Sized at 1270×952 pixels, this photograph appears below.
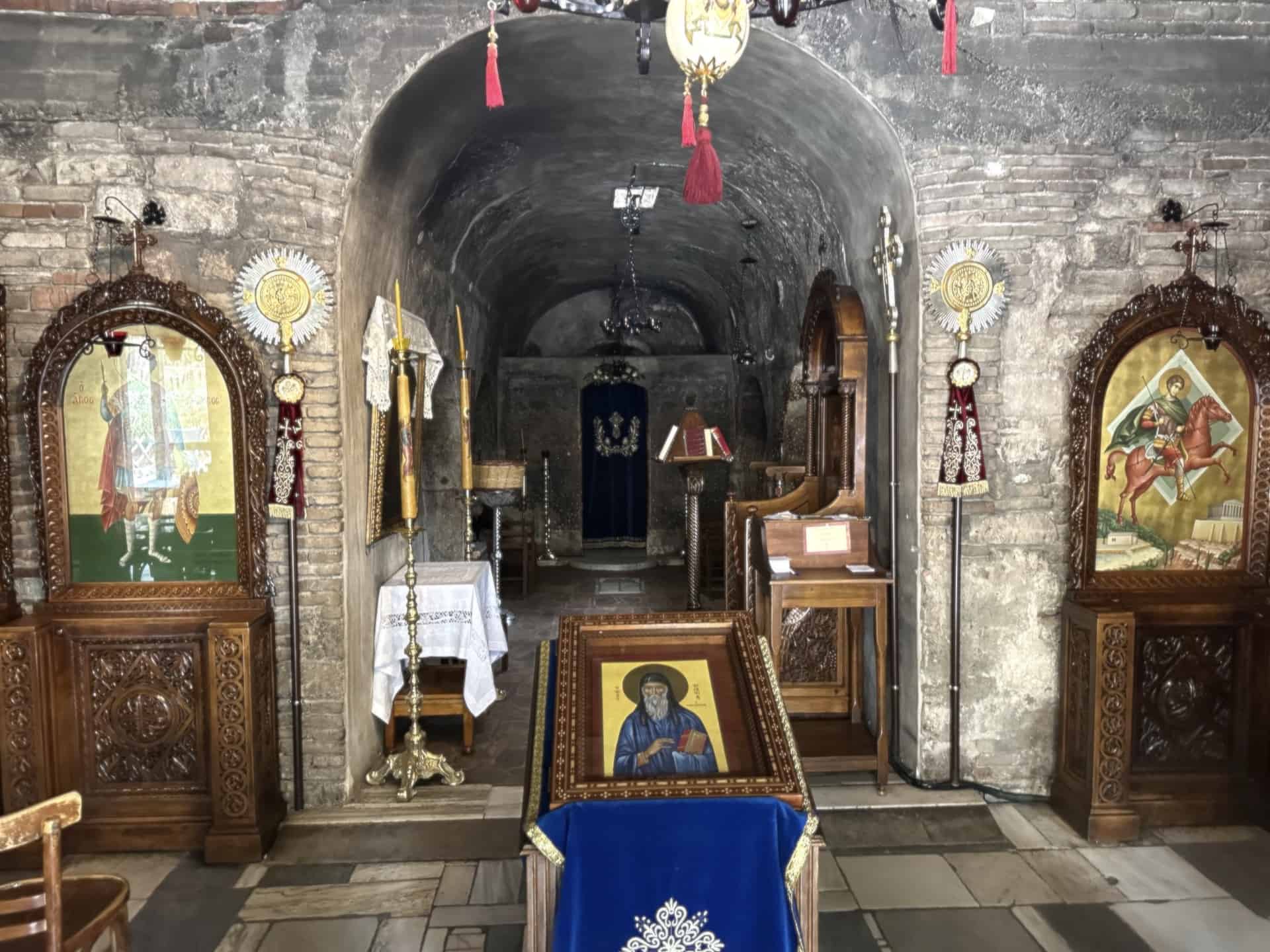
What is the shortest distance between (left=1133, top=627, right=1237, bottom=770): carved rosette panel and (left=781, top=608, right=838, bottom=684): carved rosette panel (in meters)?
1.56

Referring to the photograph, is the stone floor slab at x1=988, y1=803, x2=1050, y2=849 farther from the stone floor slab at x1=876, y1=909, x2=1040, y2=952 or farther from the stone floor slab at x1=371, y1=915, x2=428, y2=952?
the stone floor slab at x1=371, y1=915, x2=428, y2=952

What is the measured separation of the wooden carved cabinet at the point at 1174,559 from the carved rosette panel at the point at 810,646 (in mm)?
1263

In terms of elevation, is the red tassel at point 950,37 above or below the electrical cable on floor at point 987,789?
above

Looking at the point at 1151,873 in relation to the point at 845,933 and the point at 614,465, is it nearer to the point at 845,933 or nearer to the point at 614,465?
the point at 845,933

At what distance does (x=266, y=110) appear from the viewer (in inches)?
150

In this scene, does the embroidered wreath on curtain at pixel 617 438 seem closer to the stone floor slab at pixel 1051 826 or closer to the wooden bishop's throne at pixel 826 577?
the wooden bishop's throne at pixel 826 577

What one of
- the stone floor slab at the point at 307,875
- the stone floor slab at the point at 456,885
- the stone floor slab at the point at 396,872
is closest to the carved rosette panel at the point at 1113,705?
the stone floor slab at the point at 456,885

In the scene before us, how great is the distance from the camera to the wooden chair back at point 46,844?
6.62 feet

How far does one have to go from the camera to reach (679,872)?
2.06 meters

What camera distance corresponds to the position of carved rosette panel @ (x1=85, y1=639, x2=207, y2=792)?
3.72 metres

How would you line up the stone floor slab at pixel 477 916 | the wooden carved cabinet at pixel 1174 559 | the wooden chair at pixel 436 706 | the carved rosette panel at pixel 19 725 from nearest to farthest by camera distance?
1. the stone floor slab at pixel 477 916
2. the carved rosette panel at pixel 19 725
3. the wooden carved cabinet at pixel 1174 559
4. the wooden chair at pixel 436 706

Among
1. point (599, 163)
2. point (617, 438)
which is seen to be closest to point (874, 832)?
point (599, 163)

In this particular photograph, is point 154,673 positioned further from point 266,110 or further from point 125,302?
point 266,110

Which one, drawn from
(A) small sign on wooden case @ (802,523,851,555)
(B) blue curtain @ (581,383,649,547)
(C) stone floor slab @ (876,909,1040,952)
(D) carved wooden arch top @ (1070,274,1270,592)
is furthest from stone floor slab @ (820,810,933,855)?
(B) blue curtain @ (581,383,649,547)
